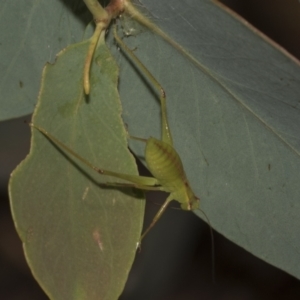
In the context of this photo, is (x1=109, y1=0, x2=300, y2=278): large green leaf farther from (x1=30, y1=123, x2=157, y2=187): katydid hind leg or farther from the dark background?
the dark background

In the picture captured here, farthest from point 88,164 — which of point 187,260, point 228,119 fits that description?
point 187,260

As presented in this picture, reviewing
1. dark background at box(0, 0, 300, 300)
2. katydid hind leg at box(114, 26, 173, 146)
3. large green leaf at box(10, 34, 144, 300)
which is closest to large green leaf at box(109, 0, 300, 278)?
katydid hind leg at box(114, 26, 173, 146)

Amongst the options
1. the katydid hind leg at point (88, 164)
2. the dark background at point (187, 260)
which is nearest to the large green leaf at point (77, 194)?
the katydid hind leg at point (88, 164)

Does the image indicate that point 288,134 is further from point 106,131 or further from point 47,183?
point 47,183

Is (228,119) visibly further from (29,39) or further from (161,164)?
(29,39)

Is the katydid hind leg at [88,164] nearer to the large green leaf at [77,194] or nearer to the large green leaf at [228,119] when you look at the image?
the large green leaf at [77,194]

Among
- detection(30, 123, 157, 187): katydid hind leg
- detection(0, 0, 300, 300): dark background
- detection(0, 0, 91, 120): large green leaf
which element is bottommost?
detection(0, 0, 300, 300): dark background
